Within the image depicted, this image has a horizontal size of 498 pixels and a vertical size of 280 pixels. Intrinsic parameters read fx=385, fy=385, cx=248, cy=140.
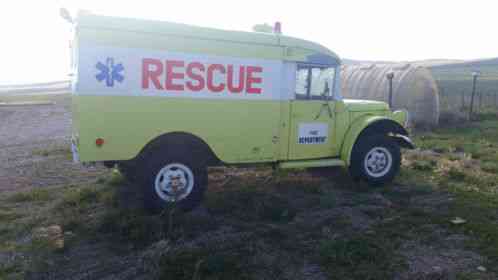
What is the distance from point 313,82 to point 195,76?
2106mm

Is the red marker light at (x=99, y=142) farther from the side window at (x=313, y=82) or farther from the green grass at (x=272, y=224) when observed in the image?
the side window at (x=313, y=82)

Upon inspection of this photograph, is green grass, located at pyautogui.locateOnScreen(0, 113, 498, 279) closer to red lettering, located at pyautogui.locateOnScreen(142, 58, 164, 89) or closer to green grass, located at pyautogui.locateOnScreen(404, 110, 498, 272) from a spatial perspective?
green grass, located at pyautogui.locateOnScreen(404, 110, 498, 272)

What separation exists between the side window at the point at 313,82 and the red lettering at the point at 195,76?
1.69m

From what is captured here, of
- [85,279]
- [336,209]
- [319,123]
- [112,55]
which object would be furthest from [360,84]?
[85,279]

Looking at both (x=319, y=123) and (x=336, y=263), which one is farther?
(x=319, y=123)

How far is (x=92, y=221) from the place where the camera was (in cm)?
519

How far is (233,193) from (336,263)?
8.37 feet

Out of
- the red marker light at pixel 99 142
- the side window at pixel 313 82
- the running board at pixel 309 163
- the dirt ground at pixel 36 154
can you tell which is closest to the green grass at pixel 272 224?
the running board at pixel 309 163

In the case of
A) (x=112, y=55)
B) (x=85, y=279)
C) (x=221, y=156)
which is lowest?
(x=85, y=279)

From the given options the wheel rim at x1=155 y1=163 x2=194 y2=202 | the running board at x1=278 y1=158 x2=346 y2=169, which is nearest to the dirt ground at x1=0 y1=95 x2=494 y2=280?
the wheel rim at x1=155 y1=163 x2=194 y2=202

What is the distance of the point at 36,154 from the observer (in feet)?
31.5

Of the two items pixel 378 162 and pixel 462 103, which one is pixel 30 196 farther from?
pixel 462 103

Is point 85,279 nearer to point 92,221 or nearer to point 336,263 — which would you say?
point 92,221

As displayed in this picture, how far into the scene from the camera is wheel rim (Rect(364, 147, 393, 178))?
701cm
